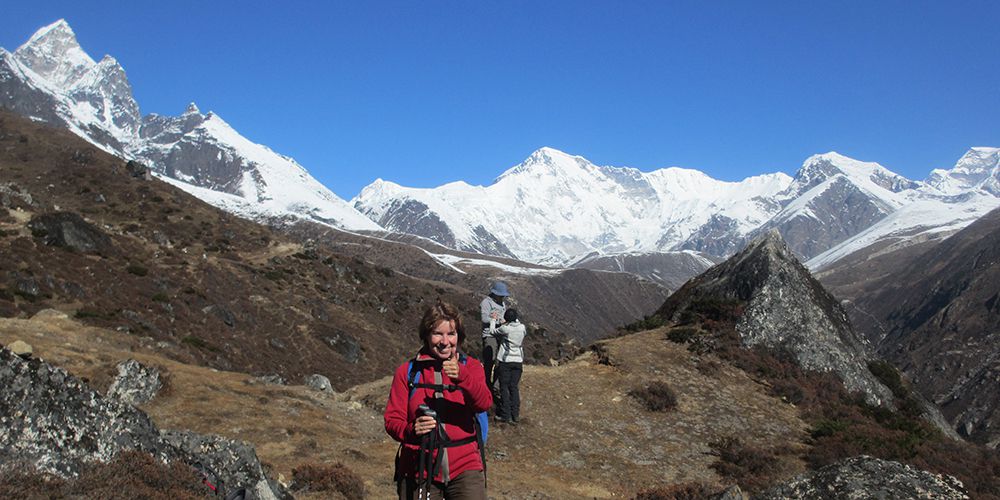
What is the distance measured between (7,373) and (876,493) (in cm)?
1162

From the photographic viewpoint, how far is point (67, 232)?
49469 millimetres

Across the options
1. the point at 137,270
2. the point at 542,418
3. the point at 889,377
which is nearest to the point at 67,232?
the point at 137,270

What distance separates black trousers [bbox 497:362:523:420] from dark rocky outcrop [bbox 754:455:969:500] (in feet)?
22.5

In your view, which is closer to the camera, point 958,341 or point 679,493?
point 679,493

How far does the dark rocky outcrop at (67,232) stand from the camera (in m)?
48.0

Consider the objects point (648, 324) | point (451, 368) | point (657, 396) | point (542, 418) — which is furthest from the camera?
point (648, 324)

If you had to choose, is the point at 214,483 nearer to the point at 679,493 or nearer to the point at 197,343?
the point at 679,493

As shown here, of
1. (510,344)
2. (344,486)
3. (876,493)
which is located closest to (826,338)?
(510,344)

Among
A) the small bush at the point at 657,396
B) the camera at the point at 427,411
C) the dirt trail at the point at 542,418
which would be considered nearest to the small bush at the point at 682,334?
the dirt trail at the point at 542,418

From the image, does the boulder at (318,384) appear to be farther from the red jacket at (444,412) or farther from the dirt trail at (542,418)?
the red jacket at (444,412)

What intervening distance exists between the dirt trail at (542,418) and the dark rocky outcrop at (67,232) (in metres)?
31.6

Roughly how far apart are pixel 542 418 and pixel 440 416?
12.1 meters

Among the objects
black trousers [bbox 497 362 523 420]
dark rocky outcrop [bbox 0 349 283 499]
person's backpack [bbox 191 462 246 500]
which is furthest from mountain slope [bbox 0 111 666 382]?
person's backpack [bbox 191 462 246 500]

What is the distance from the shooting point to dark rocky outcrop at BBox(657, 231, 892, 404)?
22.5 m
